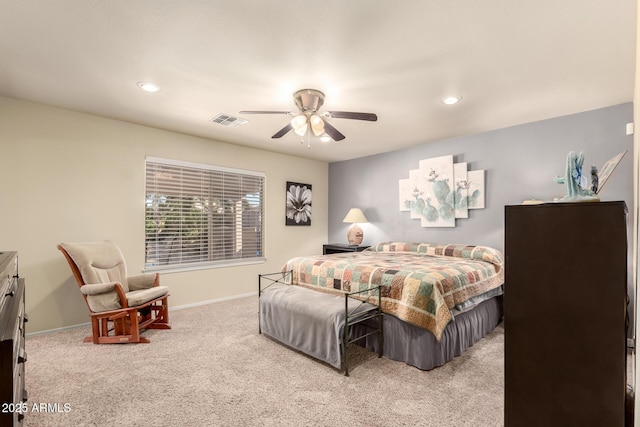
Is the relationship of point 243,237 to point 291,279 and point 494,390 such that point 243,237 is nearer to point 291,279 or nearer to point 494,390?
point 291,279

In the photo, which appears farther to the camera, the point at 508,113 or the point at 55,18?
the point at 508,113

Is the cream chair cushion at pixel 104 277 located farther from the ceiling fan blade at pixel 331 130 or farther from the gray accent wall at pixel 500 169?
the gray accent wall at pixel 500 169

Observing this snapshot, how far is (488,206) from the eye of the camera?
410 centimetres

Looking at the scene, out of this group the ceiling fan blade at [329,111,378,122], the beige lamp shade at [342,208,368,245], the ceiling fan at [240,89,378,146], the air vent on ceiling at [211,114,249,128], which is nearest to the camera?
the ceiling fan blade at [329,111,378,122]

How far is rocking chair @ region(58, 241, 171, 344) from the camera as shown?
291cm

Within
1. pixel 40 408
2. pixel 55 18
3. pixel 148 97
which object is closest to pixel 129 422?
pixel 40 408

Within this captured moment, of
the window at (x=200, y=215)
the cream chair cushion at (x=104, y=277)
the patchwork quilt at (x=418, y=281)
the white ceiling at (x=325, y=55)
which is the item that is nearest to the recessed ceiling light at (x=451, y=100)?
the white ceiling at (x=325, y=55)

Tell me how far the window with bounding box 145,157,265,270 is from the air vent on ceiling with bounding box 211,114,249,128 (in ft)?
3.06

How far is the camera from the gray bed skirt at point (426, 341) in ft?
8.05

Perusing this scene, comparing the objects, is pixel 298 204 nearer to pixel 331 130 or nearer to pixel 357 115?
pixel 331 130

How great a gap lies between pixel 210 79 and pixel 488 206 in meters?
3.67

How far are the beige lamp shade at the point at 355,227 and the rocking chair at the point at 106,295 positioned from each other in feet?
10.2

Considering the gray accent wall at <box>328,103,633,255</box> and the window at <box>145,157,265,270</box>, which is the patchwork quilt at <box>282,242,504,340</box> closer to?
the gray accent wall at <box>328,103,633,255</box>

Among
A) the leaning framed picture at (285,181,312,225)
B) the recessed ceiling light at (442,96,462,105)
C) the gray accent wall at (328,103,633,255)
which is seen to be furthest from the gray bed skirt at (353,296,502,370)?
the leaning framed picture at (285,181,312,225)
